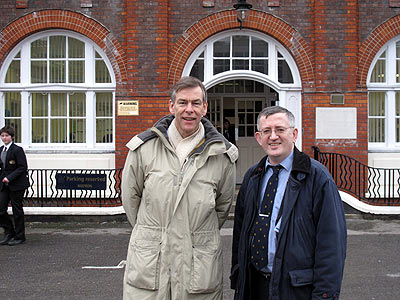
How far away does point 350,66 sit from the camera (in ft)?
34.9

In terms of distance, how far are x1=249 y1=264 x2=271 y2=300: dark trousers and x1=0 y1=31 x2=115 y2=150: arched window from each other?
8.45 metres

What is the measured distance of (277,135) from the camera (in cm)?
300

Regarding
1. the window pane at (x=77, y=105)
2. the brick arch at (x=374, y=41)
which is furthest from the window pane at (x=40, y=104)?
the brick arch at (x=374, y=41)

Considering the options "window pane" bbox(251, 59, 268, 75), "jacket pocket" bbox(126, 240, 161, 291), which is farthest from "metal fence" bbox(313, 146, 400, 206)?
"jacket pocket" bbox(126, 240, 161, 291)

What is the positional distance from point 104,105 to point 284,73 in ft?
13.3

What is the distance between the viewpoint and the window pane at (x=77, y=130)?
11234mm

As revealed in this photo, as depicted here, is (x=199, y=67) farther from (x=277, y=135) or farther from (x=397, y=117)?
(x=277, y=135)

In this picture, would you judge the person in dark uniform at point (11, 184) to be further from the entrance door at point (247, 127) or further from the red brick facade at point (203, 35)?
the entrance door at point (247, 127)

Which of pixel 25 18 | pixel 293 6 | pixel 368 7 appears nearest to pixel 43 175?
pixel 25 18

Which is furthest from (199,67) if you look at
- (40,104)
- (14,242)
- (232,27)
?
(14,242)

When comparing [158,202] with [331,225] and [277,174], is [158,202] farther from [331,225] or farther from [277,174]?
[331,225]

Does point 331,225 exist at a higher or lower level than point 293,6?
lower

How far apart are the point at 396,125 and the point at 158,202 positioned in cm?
949

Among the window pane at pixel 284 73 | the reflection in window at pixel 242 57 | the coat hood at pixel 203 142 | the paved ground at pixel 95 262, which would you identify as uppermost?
the reflection in window at pixel 242 57
